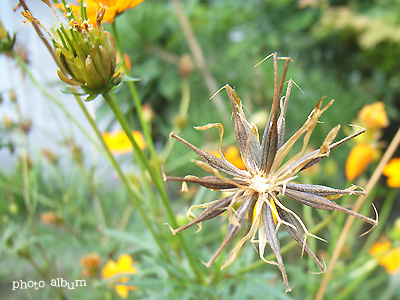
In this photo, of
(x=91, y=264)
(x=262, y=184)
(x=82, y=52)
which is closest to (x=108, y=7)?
(x=82, y=52)

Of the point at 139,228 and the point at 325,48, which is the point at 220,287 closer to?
the point at 139,228

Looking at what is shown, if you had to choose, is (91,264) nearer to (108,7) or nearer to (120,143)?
(120,143)

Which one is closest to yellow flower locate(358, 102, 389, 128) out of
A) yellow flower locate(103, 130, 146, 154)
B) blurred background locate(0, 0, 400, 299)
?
blurred background locate(0, 0, 400, 299)

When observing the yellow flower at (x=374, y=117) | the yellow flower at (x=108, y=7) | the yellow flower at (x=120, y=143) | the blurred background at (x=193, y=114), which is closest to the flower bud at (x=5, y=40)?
the yellow flower at (x=108, y=7)

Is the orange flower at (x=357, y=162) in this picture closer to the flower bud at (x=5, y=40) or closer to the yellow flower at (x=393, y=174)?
the yellow flower at (x=393, y=174)

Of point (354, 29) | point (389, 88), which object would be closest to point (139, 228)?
point (354, 29)

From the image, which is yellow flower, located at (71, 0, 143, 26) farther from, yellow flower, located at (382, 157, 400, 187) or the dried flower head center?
yellow flower, located at (382, 157, 400, 187)
